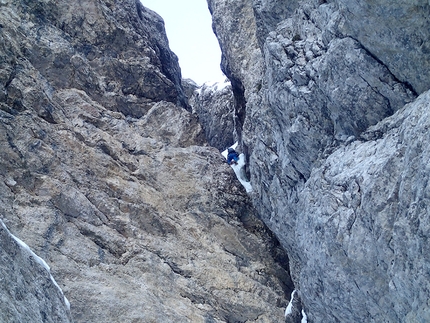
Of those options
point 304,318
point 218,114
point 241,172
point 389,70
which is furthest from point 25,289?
point 218,114

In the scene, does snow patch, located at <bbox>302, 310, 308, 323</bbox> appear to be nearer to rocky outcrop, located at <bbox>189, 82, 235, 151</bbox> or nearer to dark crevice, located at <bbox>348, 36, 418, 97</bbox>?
dark crevice, located at <bbox>348, 36, 418, 97</bbox>

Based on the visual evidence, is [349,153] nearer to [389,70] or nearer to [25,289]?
[389,70]

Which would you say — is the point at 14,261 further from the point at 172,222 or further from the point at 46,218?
the point at 172,222

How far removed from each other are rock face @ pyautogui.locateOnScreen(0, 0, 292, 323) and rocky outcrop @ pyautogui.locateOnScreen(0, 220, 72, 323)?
345 centimetres

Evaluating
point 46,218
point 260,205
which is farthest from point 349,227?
point 46,218

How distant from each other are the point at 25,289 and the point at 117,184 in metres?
9.35

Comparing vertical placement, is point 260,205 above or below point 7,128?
above

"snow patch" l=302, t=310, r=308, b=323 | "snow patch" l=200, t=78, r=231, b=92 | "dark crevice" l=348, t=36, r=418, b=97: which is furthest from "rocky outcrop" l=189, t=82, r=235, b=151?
"dark crevice" l=348, t=36, r=418, b=97

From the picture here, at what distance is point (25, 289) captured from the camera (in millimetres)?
10805

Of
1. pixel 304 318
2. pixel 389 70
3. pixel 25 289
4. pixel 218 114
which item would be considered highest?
pixel 218 114

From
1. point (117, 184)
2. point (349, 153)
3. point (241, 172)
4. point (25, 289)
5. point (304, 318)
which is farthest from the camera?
point (241, 172)

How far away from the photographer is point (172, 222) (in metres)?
20.2

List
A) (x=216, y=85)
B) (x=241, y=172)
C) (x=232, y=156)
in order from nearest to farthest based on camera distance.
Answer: (x=241, y=172) → (x=232, y=156) → (x=216, y=85)

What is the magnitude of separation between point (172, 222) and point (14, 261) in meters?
9.56
